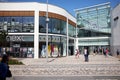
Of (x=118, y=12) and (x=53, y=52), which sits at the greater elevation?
(x=118, y=12)

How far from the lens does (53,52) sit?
44500 millimetres

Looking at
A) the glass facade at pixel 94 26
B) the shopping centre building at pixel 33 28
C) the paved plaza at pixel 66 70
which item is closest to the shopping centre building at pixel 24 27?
the shopping centre building at pixel 33 28

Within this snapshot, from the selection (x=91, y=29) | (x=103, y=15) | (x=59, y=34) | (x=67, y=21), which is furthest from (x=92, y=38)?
(x=59, y=34)

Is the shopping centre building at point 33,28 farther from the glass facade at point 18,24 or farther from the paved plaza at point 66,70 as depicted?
the paved plaza at point 66,70

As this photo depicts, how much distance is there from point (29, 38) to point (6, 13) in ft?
19.5

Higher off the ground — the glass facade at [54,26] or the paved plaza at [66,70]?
the glass facade at [54,26]

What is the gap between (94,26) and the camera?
6756 cm

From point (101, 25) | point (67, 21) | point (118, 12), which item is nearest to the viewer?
point (118, 12)

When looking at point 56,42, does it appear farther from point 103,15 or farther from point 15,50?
point 103,15

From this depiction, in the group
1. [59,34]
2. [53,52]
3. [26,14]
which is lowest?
[53,52]

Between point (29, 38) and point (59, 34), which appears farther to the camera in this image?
point (59, 34)

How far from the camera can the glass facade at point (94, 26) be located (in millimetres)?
65062

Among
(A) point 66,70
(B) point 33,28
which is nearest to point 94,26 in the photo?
(B) point 33,28

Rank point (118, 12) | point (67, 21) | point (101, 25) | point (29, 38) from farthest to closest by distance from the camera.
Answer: point (101, 25), point (67, 21), point (118, 12), point (29, 38)
